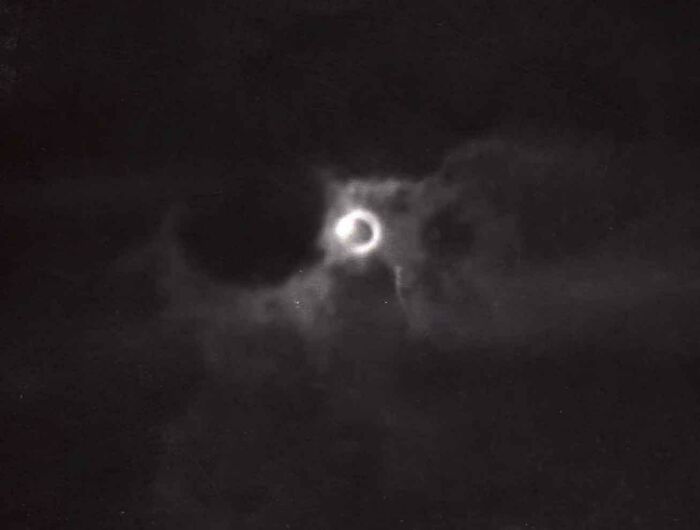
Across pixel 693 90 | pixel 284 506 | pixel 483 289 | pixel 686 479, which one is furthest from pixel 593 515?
pixel 693 90

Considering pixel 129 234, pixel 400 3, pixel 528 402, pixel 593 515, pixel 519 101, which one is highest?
pixel 400 3

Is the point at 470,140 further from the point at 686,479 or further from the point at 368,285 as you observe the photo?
the point at 686,479

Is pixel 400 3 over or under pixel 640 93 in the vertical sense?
over

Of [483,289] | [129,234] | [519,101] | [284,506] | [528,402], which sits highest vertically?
[519,101]

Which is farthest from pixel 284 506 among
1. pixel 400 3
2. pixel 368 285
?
pixel 400 3

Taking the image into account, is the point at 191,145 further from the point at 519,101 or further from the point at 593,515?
the point at 593,515

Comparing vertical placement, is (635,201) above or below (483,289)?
above
